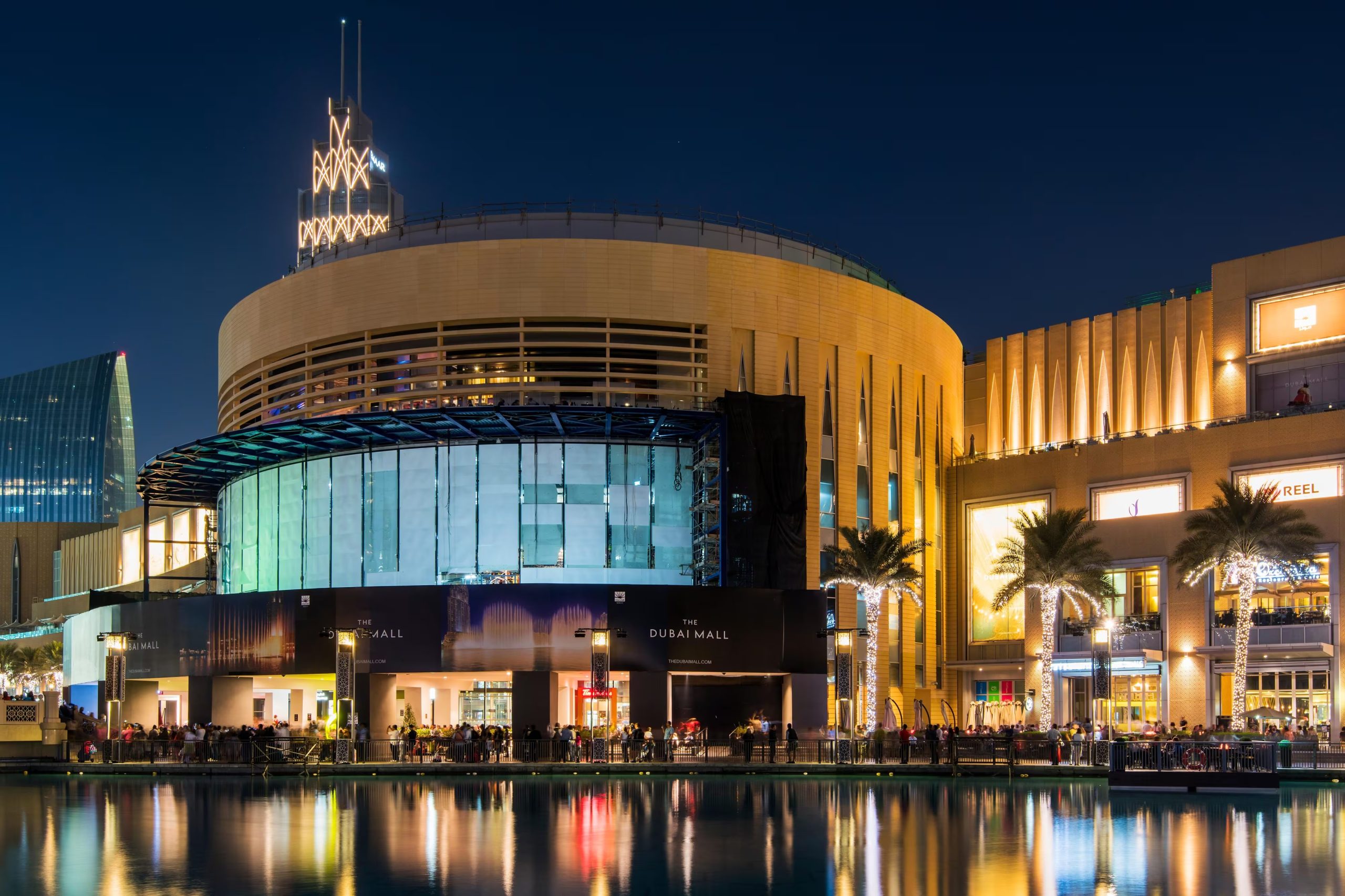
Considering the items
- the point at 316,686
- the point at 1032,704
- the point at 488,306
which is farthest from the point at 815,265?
the point at 316,686

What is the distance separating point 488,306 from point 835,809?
38.5m

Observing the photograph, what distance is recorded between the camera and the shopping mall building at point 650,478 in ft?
200

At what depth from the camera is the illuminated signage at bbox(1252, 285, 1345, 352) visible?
216 ft

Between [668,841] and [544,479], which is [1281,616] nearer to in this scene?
[544,479]

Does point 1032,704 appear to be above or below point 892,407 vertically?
below

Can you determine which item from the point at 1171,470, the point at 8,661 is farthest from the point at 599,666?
the point at 8,661

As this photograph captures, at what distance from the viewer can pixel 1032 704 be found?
234 ft

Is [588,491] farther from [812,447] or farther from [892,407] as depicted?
[892,407]

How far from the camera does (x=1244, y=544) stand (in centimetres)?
5700

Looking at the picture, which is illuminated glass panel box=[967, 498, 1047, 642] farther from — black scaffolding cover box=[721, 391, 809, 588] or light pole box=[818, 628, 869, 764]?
light pole box=[818, 628, 869, 764]

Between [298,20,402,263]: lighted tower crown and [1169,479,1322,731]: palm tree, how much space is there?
109m

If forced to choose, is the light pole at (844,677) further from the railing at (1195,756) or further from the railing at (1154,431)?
the railing at (1154,431)

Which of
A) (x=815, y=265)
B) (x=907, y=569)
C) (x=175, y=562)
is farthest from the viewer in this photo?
(x=175, y=562)

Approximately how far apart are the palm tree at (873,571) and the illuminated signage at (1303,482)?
15.1 m
